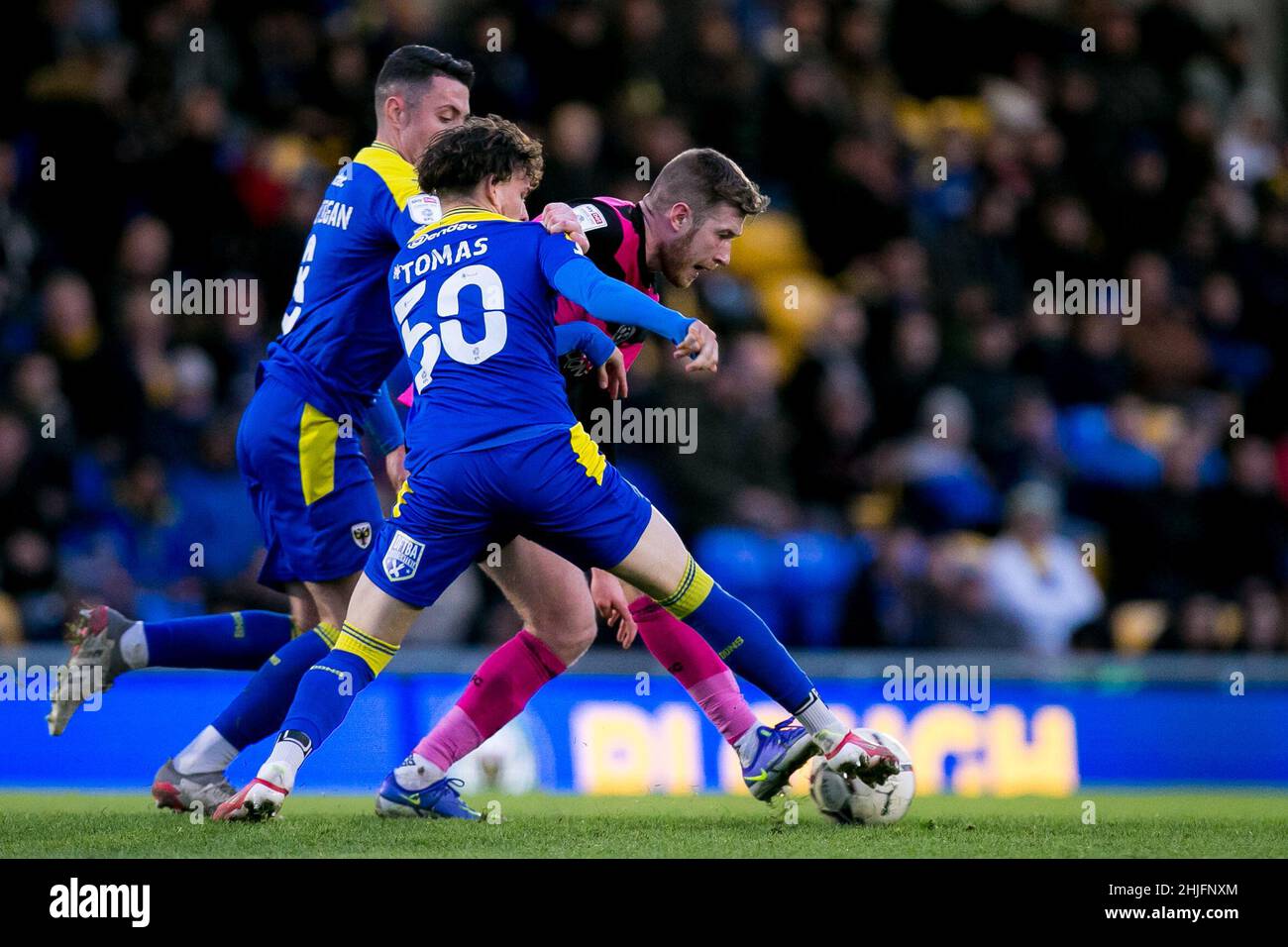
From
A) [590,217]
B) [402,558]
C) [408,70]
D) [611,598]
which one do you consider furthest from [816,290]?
[402,558]

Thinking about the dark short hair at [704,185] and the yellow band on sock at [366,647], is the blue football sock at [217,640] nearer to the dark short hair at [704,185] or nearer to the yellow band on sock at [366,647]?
the yellow band on sock at [366,647]

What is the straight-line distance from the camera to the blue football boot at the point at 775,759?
5.69 metres

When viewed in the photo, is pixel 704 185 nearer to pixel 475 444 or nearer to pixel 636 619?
pixel 475 444

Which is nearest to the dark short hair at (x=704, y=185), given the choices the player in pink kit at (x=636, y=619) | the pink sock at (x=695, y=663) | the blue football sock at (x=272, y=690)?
the player in pink kit at (x=636, y=619)

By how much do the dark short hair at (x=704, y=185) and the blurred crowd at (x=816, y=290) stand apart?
4032 mm

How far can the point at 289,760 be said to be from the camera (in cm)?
519

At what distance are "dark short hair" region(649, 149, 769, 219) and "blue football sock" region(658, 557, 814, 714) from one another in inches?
46.0

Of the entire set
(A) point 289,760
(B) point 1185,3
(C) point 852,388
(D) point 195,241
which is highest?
(B) point 1185,3

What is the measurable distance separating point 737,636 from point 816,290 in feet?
24.8

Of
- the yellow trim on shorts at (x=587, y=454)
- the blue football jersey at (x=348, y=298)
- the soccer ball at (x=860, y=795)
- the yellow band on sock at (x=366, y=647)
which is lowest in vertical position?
the soccer ball at (x=860, y=795)

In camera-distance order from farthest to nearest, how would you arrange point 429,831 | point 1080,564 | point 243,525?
point 1080,564 → point 243,525 → point 429,831

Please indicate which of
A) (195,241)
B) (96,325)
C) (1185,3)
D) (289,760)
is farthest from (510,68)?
(289,760)

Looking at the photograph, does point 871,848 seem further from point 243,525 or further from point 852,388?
point 852,388

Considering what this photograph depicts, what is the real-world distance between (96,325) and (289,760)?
5.40m
